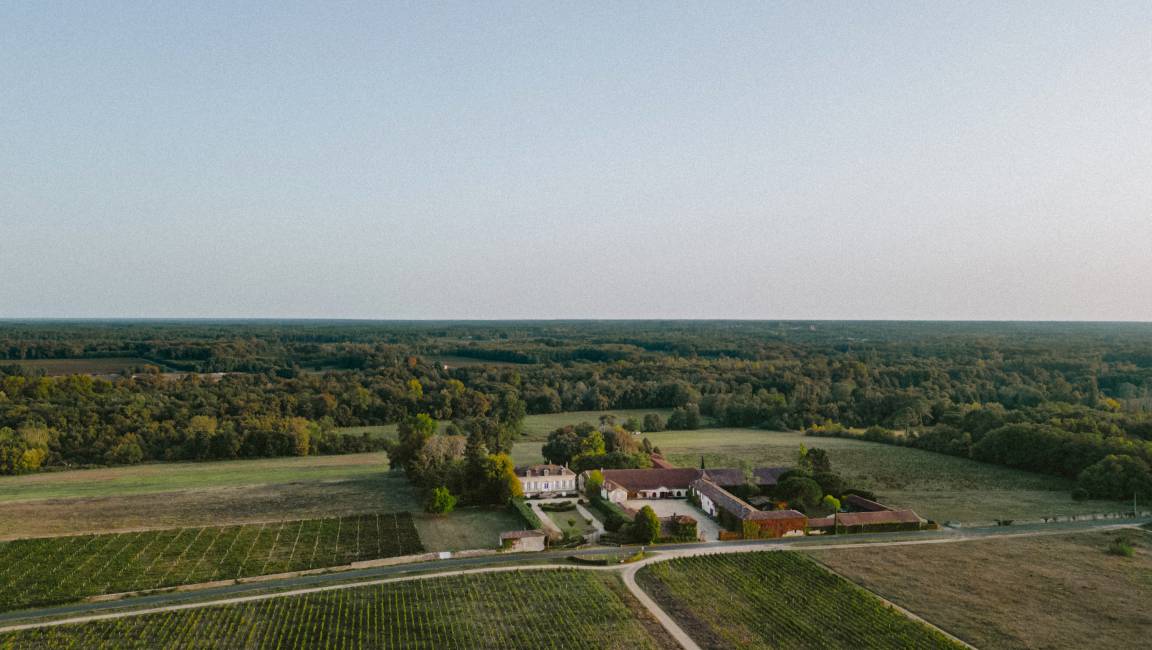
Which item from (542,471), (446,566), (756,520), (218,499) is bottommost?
(218,499)

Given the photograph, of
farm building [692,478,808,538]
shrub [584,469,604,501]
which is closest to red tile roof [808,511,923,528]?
farm building [692,478,808,538]

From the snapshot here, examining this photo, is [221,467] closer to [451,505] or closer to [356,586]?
[451,505]

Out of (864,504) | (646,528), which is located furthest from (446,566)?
(864,504)

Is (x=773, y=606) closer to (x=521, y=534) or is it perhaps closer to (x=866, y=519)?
(x=521, y=534)

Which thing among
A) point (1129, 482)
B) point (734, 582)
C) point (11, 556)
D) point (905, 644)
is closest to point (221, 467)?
point (11, 556)

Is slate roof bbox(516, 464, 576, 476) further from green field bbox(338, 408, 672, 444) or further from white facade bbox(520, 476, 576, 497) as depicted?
green field bbox(338, 408, 672, 444)

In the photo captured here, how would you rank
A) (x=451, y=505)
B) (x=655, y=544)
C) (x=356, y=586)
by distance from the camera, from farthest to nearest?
1. (x=451, y=505)
2. (x=655, y=544)
3. (x=356, y=586)

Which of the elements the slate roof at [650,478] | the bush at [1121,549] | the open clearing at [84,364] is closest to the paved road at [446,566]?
the bush at [1121,549]
